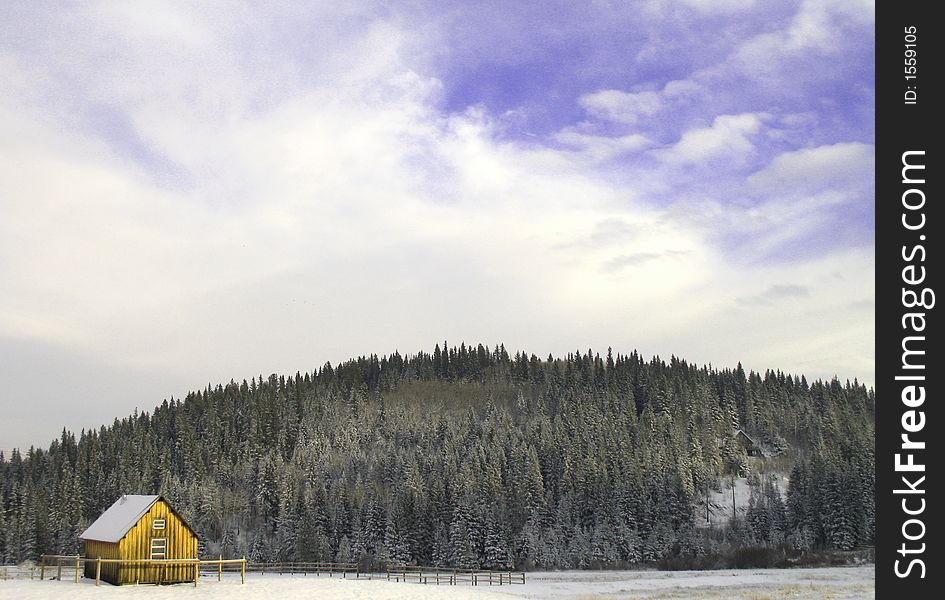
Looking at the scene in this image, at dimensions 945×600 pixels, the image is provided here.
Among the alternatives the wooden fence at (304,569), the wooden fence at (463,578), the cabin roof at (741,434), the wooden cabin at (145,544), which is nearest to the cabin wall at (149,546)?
the wooden cabin at (145,544)

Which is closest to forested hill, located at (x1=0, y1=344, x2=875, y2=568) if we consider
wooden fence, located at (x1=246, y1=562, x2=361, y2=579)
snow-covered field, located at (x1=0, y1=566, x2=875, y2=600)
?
wooden fence, located at (x1=246, y1=562, x2=361, y2=579)

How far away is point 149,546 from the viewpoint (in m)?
50.8

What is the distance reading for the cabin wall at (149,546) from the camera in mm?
49938

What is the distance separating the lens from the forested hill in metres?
105

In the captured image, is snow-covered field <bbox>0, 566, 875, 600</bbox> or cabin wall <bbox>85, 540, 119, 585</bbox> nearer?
snow-covered field <bbox>0, 566, 875, 600</bbox>

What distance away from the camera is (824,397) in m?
183

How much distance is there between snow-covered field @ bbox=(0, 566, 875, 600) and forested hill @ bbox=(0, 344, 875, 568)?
22026 mm

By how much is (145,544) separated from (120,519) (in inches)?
150

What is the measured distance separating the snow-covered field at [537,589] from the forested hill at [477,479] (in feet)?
72.3

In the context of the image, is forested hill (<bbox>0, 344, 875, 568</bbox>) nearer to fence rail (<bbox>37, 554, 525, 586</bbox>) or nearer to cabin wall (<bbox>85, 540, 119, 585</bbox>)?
fence rail (<bbox>37, 554, 525, 586</bbox>)

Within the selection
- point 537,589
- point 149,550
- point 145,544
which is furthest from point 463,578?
point 145,544

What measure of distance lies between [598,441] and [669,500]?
24.1 meters

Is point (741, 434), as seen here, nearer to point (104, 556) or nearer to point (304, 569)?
point (304, 569)
